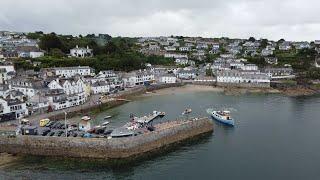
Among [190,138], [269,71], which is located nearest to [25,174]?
[190,138]

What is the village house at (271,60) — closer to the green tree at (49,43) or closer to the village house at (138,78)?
the village house at (138,78)

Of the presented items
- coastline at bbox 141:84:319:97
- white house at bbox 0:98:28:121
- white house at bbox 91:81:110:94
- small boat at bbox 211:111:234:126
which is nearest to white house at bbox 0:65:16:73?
white house at bbox 91:81:110:94

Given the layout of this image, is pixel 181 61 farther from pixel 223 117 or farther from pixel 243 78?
pixel 223 117

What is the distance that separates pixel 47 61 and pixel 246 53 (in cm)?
5101

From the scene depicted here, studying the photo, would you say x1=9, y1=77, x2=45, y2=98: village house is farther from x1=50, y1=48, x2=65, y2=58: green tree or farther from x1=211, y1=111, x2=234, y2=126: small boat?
x1=50, y1=48, x2=65, y2=58: green tree

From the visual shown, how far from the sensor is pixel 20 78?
4350 centimetres

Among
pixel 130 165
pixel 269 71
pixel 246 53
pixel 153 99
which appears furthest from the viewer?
pixel 246 53

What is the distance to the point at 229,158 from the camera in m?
26.1

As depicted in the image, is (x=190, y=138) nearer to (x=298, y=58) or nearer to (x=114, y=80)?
(x=114, y=80)

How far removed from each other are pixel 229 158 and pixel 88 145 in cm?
902

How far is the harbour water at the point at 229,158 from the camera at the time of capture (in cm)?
2327

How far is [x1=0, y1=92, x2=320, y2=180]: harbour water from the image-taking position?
916 inches

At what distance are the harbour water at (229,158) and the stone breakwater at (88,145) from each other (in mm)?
696

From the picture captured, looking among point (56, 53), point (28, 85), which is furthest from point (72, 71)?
point (28, 85)
